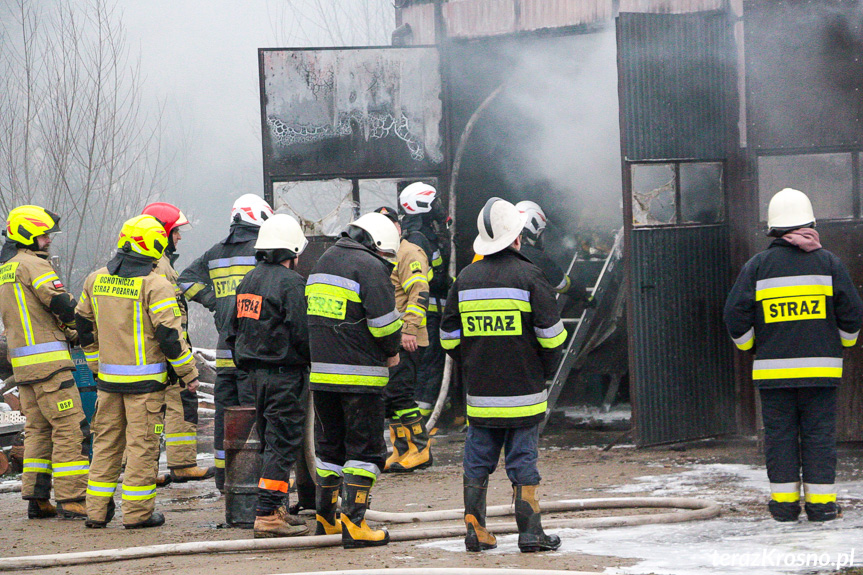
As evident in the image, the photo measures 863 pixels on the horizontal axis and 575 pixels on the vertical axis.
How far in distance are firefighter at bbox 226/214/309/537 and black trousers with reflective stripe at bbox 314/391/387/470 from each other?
0.26m

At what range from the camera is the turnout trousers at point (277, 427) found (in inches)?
209

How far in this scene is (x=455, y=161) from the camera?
9242 mm

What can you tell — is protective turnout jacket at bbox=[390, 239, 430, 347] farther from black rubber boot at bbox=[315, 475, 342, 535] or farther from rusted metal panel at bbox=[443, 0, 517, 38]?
rusted metal panel at bbox=[443, 0, 517, 38]

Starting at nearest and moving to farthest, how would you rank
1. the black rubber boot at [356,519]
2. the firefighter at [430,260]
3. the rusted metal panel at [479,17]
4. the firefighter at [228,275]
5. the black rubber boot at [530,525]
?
the black rubber boot at [530,525]
the black rubber boot at [356,519]
the firefighter at [228,275]
the firefighter at [430,260]
the rusted metal panel at [479,17]

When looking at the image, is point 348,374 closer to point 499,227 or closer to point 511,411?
point 511,411

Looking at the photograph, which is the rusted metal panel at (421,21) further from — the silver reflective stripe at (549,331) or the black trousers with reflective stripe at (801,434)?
the black trousers with reflective stripe at (801,434)

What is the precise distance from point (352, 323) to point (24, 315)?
266 cm

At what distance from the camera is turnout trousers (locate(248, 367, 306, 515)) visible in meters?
5.31

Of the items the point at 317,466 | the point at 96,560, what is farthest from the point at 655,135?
the point at 96,560

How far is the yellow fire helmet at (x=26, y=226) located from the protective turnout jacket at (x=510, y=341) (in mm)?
3221

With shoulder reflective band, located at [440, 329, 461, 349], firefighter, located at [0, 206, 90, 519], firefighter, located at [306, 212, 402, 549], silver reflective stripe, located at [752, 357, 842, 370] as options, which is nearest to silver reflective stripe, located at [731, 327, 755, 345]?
silver reflective stripe, located at [752, 357, 842, 370]

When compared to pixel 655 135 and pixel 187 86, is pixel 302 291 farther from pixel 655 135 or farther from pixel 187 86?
pixel 187 86

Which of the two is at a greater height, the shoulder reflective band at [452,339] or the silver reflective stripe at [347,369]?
the shoulder reflective band at [452,339]

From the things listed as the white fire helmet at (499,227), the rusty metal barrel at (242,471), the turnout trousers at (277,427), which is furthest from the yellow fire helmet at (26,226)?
the white fire helmet at (499,227)
